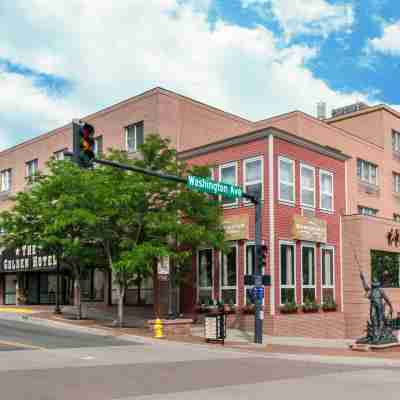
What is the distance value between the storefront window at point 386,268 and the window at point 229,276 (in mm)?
8153

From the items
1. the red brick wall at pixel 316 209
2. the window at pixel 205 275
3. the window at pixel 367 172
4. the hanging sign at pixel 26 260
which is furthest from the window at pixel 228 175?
the window at pixel 367 172

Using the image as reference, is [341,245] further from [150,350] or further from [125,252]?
[150,350]

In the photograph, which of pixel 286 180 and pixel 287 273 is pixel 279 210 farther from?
pixel 287 273

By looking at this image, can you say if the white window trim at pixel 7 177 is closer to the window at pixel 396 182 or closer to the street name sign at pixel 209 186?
the window at pixel 396 182

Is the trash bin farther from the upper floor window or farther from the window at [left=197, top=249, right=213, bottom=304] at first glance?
the upper floor window

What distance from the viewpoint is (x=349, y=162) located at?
Answer: 136ft

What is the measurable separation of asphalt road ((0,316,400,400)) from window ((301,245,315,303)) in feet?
28.4

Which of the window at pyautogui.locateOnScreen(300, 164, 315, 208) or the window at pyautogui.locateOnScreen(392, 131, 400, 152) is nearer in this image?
the window at pyautogui.locateOnScreen(300, 164, 315, 208)

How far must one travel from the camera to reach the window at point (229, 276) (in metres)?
27.7

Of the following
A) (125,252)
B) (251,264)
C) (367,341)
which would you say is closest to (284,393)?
(367,341)

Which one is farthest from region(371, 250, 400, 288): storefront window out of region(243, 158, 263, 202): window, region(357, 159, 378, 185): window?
region(357, 159, 378, 185): window

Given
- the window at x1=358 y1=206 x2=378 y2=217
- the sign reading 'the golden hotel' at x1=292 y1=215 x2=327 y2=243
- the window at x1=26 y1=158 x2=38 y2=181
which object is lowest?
the sign reading 'the golden hotel' at x1=292 y1=215 x2=327 y2=243

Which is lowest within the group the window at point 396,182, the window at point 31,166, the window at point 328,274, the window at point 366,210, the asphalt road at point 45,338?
the asphalt road at point 45,338

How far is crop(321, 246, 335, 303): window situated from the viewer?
98.4ft
